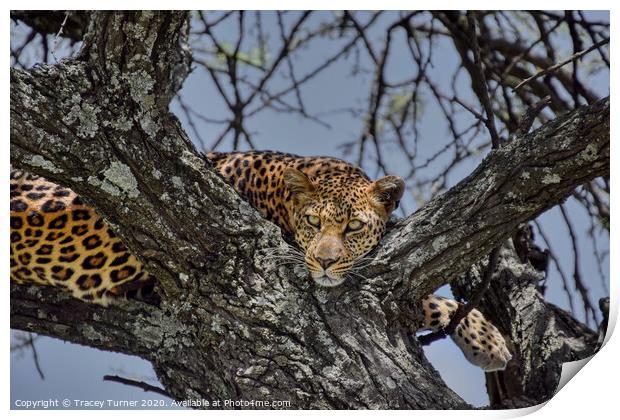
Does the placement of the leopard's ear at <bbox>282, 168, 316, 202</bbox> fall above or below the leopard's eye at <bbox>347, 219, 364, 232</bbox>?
above

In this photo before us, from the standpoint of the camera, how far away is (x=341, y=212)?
8.73 feet

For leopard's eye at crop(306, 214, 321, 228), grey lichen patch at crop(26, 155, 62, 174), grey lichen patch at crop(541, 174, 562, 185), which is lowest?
grey lichen patch at crop(541, 174, 562, 185)

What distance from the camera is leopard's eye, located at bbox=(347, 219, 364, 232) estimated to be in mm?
2611

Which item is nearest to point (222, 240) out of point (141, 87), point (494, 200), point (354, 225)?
point (141, 87)

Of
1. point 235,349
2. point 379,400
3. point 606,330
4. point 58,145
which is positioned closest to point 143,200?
point 58,145

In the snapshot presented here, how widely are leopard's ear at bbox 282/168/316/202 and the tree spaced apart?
1.35 ft

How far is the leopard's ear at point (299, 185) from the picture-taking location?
2.73 m

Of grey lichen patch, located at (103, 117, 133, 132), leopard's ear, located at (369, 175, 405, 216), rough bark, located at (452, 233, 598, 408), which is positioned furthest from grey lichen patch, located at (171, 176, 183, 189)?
rough bark, located at (452, 233, 598, 408)

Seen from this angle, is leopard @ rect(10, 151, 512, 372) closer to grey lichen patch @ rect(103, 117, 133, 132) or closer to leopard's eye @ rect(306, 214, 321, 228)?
leopard's eye @ rect(306, 214, 321, 228)

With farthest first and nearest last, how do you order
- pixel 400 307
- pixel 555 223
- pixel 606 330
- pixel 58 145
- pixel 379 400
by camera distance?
pixel 555 223 < pixel 606 330 < pixel 400 307 < pixel 379 400 < pixel 58 145

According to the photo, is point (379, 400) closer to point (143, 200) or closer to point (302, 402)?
point (302, 402)

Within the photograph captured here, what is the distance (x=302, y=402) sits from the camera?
2193 millimetres

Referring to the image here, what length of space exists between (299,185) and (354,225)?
244mm
